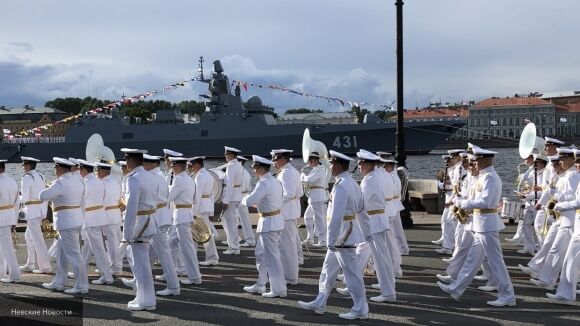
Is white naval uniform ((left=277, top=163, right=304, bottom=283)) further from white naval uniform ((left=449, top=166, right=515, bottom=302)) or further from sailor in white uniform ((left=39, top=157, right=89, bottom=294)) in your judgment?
sailor in white uniform ((left=39, top=157, right=89, bottom=294))

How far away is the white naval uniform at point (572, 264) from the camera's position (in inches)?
338

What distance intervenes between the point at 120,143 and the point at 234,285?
6567 centimetres

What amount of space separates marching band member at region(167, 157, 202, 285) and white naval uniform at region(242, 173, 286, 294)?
118 centimetres

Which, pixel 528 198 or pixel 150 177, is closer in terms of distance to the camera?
pixel 150 177

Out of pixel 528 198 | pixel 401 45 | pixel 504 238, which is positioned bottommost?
pixel 504 238

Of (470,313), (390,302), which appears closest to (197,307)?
(390,302)

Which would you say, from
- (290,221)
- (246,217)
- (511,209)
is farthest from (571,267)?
(246,217)

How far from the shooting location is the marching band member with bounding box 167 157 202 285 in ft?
33.2

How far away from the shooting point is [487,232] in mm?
8523

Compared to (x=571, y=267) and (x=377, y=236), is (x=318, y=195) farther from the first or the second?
(x=571, y=267)

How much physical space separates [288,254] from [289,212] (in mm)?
876

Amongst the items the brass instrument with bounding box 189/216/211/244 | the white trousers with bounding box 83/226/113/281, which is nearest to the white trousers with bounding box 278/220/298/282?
the brass instrument with bounding box 189/216/211/244

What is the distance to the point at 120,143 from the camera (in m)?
73.4

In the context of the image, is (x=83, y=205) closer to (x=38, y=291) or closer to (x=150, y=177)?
(x=38, y=291)
